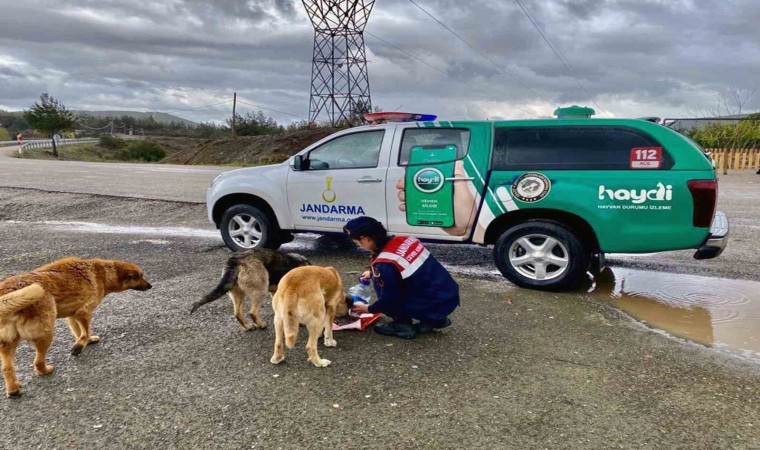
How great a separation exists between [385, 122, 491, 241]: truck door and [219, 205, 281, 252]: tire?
5.77ft

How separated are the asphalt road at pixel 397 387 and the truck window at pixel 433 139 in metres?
1.75

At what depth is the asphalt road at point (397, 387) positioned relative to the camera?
2844 millimetres

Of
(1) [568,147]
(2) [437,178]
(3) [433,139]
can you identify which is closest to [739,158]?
(1) [568,147]

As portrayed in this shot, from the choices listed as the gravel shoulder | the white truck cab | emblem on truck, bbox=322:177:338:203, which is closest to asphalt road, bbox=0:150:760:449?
the gravel shoulder

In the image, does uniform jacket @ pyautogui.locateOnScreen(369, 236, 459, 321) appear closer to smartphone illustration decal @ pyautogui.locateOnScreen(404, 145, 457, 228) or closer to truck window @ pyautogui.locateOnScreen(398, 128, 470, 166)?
smartphone illustration decal @ pyautogui.locateOnScreen(404, 145, 457, 228)

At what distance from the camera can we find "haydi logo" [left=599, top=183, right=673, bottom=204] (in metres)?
4.99

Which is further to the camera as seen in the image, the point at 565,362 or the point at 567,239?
the point at 567,239

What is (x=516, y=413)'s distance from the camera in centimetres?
307

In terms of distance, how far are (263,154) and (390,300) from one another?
2992cm

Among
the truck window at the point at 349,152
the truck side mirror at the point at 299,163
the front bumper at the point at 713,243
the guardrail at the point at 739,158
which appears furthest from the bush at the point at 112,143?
the front bumper at the point at 713,243

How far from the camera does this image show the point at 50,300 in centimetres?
330

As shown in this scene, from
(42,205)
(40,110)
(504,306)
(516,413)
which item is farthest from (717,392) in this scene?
(40,110)

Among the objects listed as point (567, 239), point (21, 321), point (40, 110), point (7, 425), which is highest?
point (40, 110)

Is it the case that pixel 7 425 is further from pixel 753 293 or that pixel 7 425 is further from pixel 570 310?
pixel 753 293
